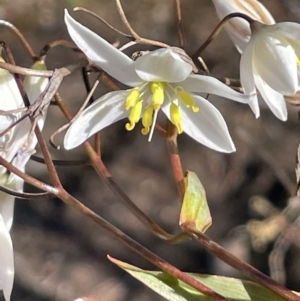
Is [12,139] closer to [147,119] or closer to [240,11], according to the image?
[147,119]

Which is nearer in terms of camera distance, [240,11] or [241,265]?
[241,265]

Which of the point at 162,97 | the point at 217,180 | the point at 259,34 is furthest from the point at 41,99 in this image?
the point at 217,180

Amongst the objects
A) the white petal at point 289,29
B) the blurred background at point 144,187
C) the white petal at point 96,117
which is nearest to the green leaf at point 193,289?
the white petal at point 96,117

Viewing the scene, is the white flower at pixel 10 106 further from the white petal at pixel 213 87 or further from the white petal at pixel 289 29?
the white petal at pixel 289 29

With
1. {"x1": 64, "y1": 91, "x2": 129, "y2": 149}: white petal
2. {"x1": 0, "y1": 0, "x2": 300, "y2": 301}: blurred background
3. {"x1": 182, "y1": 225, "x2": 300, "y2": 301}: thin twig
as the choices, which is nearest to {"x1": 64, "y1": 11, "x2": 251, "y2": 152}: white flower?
{"x1": 64, "y1": 91, "x2": 129, "y2": 149}: white petal

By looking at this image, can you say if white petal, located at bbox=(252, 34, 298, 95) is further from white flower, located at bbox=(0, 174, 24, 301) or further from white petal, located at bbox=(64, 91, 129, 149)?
white flower, located at bbox=(0, 174, 24, 301)

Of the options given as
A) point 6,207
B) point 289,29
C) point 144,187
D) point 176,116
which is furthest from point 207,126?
point 144,187
